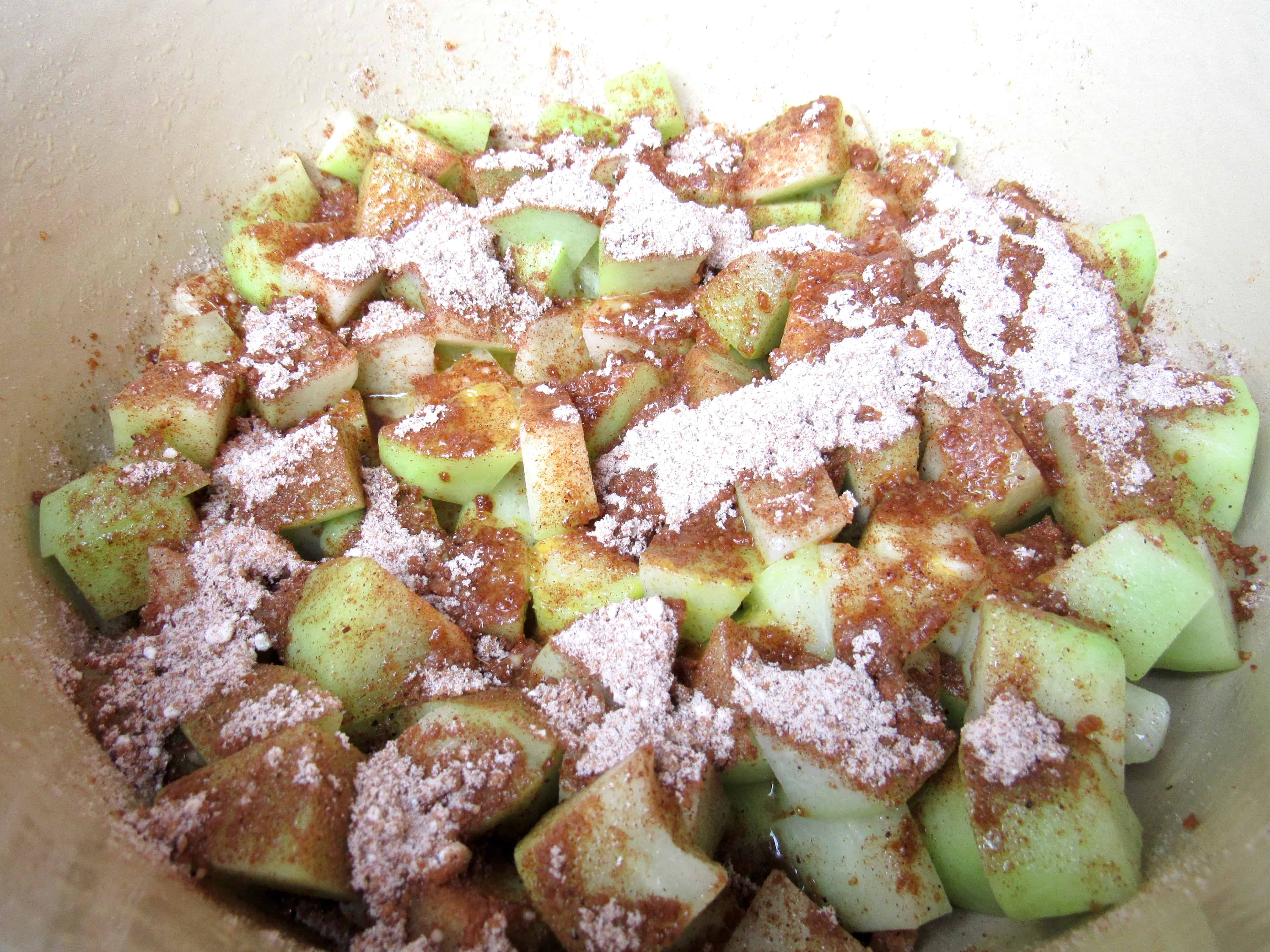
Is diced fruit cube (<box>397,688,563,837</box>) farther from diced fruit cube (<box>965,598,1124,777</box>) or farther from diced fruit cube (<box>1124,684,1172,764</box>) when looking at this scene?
diced fruit cube (<box>1124,684,1172,764</box>)

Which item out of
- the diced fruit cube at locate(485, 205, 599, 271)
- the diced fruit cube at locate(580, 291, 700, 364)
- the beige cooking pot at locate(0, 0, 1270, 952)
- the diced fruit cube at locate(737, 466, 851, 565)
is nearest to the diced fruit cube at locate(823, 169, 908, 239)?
the beige cooking pot at locate(0, 0, 1270, 952)

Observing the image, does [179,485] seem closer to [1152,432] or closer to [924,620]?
[924,620]

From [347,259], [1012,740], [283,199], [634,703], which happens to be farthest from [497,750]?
[283,199]

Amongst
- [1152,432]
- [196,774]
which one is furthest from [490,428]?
[1152,432]

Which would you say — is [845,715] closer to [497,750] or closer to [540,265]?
[497,750]

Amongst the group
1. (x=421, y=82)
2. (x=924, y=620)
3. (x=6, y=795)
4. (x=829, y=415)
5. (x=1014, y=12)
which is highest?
(x=421, y=82)

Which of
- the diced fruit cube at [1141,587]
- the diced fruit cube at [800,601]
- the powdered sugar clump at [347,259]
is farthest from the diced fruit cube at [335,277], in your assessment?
the diced fruit cube at [1141,587]
